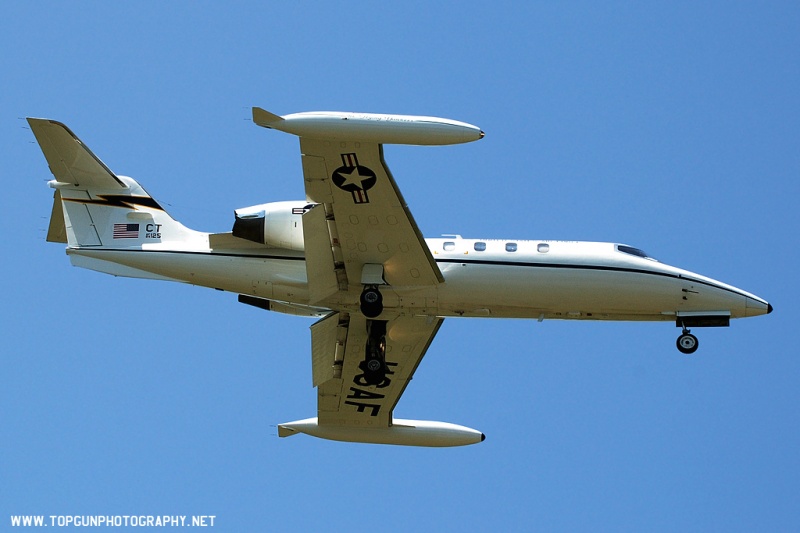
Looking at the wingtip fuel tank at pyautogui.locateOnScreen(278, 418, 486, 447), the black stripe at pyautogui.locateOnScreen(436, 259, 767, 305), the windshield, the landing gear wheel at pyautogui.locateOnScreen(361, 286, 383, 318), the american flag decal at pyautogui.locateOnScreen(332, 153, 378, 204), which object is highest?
the american flag decal at pyautogui.locateOnScreen(332, 153, 378, 204)

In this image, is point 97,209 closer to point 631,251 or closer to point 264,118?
point 264,118

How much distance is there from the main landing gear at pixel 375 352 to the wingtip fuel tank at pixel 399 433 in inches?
129

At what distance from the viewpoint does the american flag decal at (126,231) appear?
3119cm

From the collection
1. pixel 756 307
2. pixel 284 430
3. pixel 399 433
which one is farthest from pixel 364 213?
pixel 756 307

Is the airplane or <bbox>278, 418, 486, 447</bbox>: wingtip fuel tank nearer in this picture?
the airplane

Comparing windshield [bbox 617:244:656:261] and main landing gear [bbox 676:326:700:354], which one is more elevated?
windshield [bbox 617:244:656:261]

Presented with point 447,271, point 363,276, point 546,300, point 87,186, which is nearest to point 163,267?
point 87,186

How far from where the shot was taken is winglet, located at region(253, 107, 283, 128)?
25798mm

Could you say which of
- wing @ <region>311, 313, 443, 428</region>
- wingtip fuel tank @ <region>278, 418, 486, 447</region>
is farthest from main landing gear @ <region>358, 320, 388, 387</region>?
wingtip fuel tank @ <region>278, 418, 486, 447</region>

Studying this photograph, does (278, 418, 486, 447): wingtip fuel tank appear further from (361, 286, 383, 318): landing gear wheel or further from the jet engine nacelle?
the jet engine nacelle

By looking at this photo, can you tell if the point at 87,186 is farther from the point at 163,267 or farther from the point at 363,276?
the point at 363,276

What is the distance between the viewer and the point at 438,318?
31984 mm

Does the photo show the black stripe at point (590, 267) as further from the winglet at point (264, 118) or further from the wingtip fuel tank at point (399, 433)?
the wingtip fuel tank at point (399, 433)

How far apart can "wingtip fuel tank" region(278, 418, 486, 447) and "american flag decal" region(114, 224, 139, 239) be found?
768 centimetres
